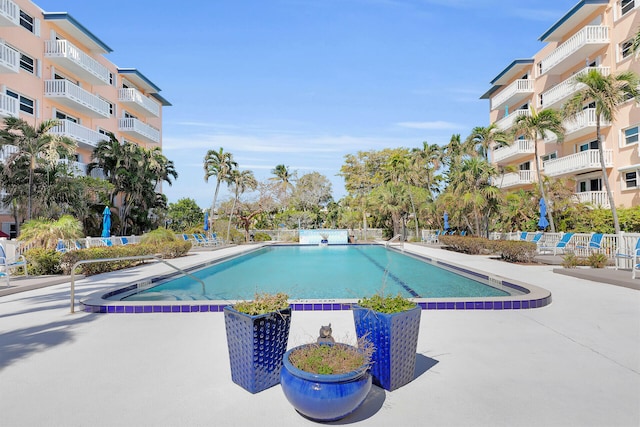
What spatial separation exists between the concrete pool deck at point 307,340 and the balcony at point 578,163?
17749mm

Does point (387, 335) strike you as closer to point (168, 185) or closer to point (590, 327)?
point (590, 327)

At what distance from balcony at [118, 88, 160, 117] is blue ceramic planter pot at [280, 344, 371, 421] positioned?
104 ft

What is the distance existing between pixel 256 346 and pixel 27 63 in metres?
25.0

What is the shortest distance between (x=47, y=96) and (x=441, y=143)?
1205 inches

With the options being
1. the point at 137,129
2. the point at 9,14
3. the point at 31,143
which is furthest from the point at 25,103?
the point at 137,129

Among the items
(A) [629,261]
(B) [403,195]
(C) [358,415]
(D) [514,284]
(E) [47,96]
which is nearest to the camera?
(C) [358,415]

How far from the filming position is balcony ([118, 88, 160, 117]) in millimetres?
29375

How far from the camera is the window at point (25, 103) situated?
19.8m

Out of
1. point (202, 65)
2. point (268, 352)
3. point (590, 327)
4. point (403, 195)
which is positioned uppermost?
point (202, 65)

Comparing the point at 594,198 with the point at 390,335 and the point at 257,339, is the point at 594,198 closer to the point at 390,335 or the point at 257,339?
the point at 390,335

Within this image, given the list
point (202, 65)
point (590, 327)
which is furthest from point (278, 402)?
point (202, 65)

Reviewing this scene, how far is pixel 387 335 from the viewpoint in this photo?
10.2ft

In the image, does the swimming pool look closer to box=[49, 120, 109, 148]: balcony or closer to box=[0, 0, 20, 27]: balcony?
box=[49, 120, 109, 148]: balcony

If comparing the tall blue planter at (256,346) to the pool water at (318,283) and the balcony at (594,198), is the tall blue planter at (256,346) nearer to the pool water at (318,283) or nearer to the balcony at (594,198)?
the pool water at (318,283)
